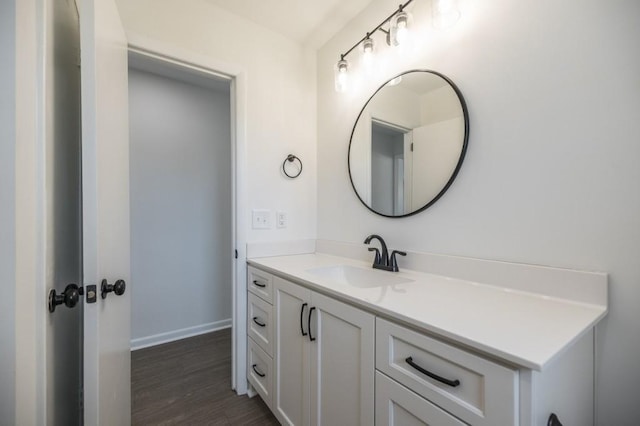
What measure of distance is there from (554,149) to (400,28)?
0.91 meters

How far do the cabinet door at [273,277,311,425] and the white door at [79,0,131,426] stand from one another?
0.68 m

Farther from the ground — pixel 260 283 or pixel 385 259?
pixel 385 259

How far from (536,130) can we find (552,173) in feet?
0.55

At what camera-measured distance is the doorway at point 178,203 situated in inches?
91.0

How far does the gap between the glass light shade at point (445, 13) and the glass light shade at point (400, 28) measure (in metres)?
0.15

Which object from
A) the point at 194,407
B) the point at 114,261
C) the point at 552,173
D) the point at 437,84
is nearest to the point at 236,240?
the point at 114,261

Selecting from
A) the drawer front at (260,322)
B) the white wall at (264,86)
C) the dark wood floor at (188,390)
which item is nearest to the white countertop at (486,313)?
the drawer front at (260,322)

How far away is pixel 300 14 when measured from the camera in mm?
1743

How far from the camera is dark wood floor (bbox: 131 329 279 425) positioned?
152 cm

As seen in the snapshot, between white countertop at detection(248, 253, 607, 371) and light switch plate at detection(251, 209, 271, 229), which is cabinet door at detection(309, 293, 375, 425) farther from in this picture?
light switch plate at detection(251, 209, 271, 229)

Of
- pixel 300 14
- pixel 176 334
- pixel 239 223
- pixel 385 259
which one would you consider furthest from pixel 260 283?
pixel 300 14

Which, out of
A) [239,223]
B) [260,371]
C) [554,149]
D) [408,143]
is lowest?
[260,371]

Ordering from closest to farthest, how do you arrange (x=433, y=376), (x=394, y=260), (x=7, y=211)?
(x=7, y=211), (x=433, y=376), (x=394, y=260)

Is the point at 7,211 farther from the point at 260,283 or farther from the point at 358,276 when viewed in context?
the point at 358,276
